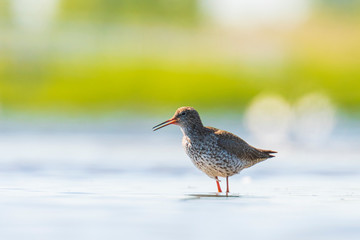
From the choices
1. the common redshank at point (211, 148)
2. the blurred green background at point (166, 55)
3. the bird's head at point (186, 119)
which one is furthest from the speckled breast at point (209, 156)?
the blurred green background at point (166, 55)

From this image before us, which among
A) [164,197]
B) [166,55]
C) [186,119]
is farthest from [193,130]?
[166,55]

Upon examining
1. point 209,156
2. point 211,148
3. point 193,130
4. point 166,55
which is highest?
point 166,55

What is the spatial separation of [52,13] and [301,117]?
56.0 m

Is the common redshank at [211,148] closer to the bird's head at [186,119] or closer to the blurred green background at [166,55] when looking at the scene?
the bird's head at [186,119]

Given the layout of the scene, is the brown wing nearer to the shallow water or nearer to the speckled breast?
the speckled breast

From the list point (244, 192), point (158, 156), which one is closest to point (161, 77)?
point (158, 156)

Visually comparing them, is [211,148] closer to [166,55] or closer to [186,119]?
[186,119]

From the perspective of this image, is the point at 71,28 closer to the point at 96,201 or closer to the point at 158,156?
the point at 158,156

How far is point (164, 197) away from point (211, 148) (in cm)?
142

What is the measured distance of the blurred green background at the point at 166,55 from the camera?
46688 millimetres

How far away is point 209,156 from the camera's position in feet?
37.1

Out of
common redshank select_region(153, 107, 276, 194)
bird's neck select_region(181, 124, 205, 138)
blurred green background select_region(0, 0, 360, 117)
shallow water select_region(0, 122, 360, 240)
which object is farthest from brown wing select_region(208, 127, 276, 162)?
blurred green background select_region(0, 0, 360, 117)

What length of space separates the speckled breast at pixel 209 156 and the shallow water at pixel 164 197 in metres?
0.33

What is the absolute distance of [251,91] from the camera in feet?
157
